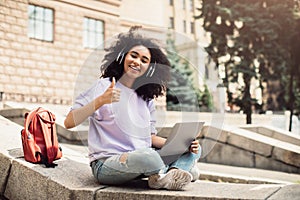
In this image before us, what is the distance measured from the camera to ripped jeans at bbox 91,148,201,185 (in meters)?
1.68

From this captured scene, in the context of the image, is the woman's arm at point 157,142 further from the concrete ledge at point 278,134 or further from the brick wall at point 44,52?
the concrete ledge at point 278,134

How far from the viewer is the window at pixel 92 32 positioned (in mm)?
5691

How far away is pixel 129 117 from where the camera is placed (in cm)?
185

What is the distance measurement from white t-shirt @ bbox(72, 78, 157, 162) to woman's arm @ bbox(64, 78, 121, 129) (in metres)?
0.05

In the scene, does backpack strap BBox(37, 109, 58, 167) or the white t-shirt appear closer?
the white t-shirt

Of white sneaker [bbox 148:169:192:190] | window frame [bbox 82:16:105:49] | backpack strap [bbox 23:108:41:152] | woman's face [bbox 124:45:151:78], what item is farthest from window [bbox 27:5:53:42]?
white sneaker [bbox 148:169:192:190]

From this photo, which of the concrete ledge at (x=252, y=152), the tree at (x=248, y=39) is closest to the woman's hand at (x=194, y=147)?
the concrete ledge at (x=252, y=152)

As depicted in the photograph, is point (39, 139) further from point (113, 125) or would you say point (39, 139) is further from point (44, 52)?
point (44, 52)

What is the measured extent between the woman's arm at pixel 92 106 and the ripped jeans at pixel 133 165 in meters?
0.25

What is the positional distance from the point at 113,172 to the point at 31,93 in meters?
2.99

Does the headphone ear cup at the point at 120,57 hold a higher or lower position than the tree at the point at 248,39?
lower

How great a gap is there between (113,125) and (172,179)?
15.7 inches

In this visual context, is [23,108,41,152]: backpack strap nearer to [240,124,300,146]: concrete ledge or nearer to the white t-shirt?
the white t-shirt

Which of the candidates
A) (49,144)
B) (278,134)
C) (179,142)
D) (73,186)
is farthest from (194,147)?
(278,134)
